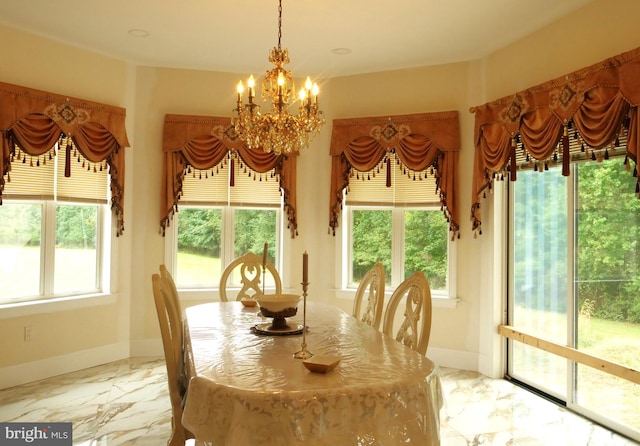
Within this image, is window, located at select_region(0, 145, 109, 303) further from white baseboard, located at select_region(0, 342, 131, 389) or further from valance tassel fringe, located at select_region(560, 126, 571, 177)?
valance tassel fringe, located at select_region(560, 126, 571, 177)

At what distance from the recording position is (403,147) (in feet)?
15.9

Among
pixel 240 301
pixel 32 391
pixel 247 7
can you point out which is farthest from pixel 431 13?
pixel 32 391

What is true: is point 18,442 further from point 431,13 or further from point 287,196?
point 431,13

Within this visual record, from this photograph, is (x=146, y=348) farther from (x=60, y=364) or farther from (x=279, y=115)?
(x=279, y=115)

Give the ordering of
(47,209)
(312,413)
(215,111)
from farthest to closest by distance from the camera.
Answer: (215,111)
(47,209)
(312,413)

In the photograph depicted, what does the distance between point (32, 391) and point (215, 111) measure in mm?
3008

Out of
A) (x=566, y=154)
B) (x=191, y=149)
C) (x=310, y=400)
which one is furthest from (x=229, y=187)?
(x=310, y=400)

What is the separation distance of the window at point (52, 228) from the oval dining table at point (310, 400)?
9.20 ft

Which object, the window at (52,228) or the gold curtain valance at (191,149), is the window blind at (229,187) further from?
the window at (52,228)

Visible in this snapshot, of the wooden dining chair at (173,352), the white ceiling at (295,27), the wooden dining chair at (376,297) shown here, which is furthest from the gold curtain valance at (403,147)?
the wooden dining chair at (173,352)

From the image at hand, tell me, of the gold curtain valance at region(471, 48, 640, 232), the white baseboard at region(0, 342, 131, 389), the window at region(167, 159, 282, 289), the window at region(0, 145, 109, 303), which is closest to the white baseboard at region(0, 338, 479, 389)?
the white baseboard at region(0, 342, 131, 389)

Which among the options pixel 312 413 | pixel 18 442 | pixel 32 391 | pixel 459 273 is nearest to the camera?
pixel 312 413

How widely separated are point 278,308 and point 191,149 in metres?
2.76

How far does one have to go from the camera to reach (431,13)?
369 centimetres
